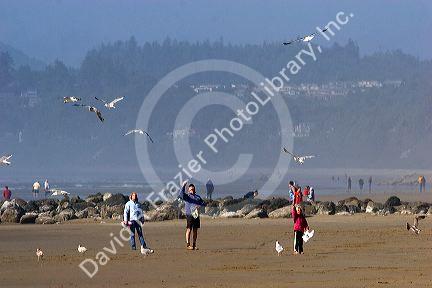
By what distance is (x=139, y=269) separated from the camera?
72.4 feet

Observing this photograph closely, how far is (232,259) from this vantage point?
23938 millimetres

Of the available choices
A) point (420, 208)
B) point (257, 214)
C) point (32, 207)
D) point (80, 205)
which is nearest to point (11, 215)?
point (80, 205)

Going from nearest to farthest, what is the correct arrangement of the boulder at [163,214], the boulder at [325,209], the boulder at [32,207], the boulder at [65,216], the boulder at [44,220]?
1. the boulder at [163,214]
2. the boulder at [44,220]
3. the boulder at [65,216]
4. the boulder at [325,209]
5. the boulder at [32,207]

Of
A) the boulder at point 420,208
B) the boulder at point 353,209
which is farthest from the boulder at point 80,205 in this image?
the boulder at point 420,208

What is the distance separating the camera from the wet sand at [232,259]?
20234mm

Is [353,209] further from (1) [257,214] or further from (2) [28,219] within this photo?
(2) [28,219]

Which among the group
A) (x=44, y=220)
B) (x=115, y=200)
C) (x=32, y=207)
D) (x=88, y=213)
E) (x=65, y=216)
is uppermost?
(x=115, y=200)

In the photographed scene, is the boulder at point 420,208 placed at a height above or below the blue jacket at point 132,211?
above

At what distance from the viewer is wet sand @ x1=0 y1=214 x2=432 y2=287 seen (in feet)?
66.4

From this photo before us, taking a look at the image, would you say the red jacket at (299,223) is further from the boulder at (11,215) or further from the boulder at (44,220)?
the boulder at (11,215)

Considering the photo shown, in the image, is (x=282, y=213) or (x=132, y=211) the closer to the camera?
(x=132, y=211)

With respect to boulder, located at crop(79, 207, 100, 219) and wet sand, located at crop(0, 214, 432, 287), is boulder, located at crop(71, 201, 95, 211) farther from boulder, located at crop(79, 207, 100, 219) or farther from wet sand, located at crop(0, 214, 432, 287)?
wet sand, located at crop(0, 214, 432, 287)

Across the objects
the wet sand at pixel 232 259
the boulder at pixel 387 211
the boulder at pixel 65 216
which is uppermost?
the boulder at pixel 387 211

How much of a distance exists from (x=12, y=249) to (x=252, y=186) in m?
54.4
